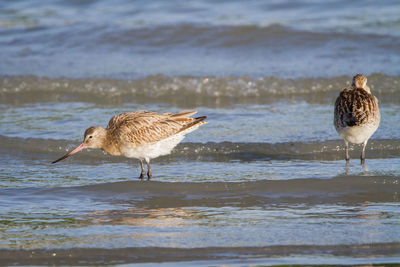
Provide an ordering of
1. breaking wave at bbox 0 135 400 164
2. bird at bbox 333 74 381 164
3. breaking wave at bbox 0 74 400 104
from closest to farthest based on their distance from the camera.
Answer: bird at bbox 333 74 381 164 < breaking wave at bbox 0 135 400 164 < breaking wave at bbox 0 74 400 104

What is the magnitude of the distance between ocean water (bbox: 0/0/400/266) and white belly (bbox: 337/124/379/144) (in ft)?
1.02

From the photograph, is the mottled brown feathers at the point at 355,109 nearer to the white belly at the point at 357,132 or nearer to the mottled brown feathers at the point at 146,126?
the white belly at the point at 357,132

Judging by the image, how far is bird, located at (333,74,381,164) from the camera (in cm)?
822

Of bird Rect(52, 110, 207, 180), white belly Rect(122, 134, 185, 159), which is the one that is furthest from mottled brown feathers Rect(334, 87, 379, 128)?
white belly Rect(122, 134, 185, 159)

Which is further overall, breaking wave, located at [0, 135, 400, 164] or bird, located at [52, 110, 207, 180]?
breaking wave, located at [0, 135, 400, 164]

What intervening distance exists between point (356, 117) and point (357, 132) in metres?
0.18

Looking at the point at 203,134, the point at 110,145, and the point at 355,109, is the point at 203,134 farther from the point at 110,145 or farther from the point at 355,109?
the point at 355,109

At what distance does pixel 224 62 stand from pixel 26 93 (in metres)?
3.94

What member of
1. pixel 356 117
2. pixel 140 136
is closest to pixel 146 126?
pixel 140 136

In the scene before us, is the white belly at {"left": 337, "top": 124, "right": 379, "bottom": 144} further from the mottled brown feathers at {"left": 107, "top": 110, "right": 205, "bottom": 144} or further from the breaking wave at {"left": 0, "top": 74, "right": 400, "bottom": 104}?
the breaking wave at {"left": 0, "top": 74, "right": 400, "bottom": 104}

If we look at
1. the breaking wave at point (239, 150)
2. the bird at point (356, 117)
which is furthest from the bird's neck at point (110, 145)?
the bird at point (356, 117)

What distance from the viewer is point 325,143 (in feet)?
30.3

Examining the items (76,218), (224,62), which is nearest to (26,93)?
(224,62)

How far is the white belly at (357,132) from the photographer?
8.22 meters
